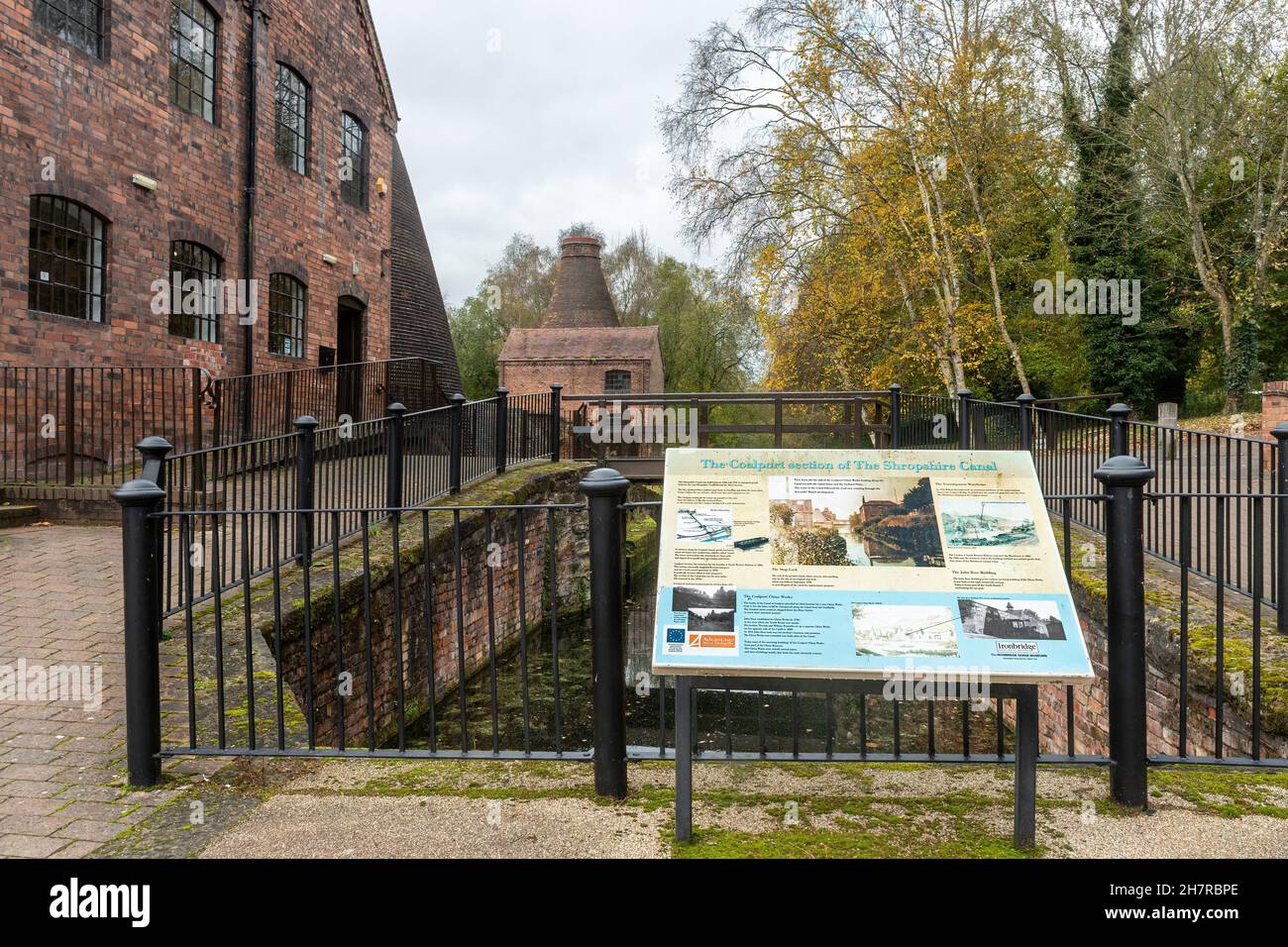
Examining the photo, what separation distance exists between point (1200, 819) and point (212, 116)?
15.9 meters

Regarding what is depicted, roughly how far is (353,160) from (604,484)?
59.6 feet

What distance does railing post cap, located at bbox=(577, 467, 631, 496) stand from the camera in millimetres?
3252

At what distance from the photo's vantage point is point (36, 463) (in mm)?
10031

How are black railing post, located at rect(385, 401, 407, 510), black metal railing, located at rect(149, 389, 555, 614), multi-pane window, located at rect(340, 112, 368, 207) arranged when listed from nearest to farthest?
black metal railing, located at rect(149, 389, 555, 614), black railing post, located at rect(385, 401, 407, 510), multi-pane window, located at rect(340, 112, 368, 207)

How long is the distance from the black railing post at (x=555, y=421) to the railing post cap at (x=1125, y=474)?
1195 cm

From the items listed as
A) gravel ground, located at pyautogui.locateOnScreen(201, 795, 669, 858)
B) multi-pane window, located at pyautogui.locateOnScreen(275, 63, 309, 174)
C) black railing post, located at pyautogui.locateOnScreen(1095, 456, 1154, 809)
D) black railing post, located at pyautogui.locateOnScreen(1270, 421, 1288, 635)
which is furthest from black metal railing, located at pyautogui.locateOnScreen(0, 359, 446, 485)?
black railing post, located at pyautogui.locateOnScreen(1270, 421, 1288, 635)

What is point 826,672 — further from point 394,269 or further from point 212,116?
point 394,269

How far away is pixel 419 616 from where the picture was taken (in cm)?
896

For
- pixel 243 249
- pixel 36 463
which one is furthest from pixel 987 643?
pixel 243 249

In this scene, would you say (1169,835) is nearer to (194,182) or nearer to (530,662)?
(530,662)

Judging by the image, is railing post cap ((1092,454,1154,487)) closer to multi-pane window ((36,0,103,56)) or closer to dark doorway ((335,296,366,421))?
multi-pane window ((36,0,103,56))

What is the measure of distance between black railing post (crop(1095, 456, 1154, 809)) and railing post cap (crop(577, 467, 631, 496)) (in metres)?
1.78

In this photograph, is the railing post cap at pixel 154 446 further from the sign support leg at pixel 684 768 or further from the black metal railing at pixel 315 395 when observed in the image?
the black metal railing at pixel 315 395

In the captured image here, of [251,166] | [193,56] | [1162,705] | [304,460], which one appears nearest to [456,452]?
[304,460]
